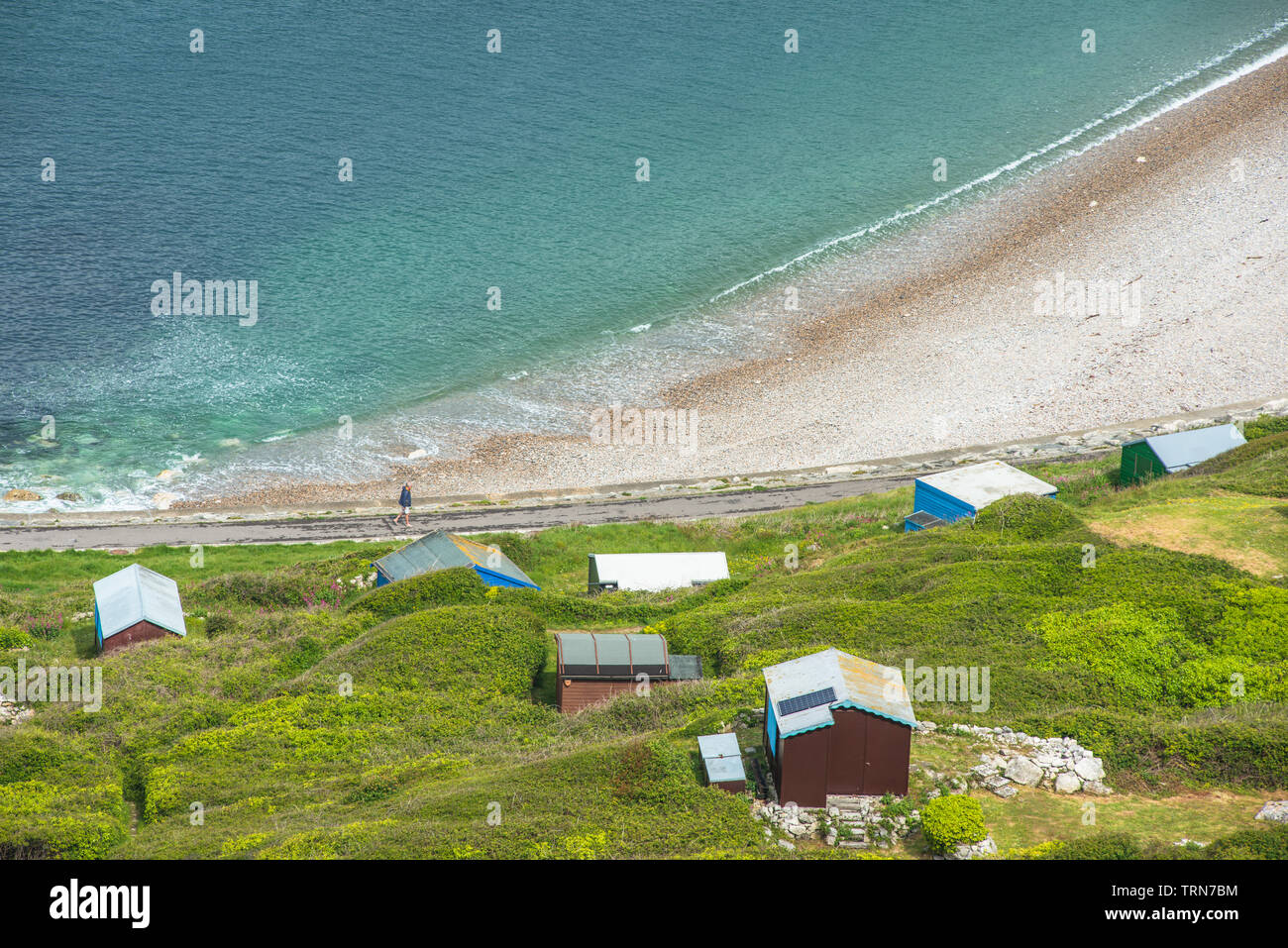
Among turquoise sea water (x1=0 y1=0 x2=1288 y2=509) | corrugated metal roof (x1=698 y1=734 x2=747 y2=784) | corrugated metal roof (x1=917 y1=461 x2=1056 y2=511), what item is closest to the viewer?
corrugated metal roof (x1=698 y1=734 x2=747 y2=784)

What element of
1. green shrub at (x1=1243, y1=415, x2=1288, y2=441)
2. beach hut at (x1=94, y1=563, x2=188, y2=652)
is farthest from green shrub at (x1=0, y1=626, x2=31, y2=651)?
green shrub at (x1=1243, y1=415, x2=1288, y2=441)

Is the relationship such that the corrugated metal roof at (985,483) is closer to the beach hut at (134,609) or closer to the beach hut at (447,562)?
the beach hut at (447,562)

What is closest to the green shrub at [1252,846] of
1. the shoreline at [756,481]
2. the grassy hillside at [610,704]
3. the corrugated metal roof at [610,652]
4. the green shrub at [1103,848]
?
the grassy hillside at [610,704]

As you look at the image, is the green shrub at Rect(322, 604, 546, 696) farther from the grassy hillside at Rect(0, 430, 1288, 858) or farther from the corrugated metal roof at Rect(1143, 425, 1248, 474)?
the corrugated metal roof at Rect(1143, 425, 1248, 474)

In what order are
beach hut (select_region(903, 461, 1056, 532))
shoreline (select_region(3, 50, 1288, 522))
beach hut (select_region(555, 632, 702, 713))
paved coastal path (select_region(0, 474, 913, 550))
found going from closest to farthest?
1. beach hut (select_region(555, 632, 702, 713))
2. beach hut (select_region(903, 461, 1056, 532))
3. paved coastal path (select_region(0, 474, 913, 550))
4. shoreline (select_region(3, 50, 1288, 522))

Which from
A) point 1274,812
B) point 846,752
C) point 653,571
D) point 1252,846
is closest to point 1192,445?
point 653,571
